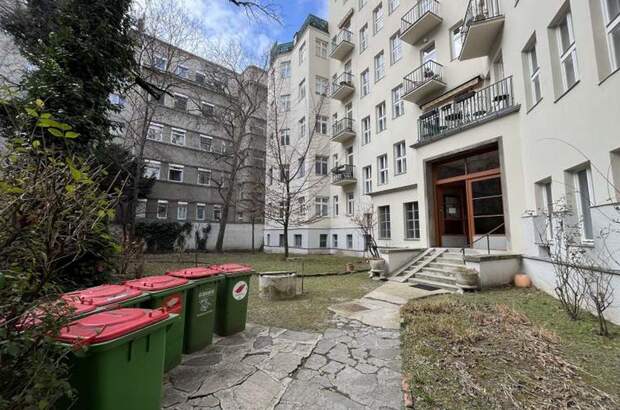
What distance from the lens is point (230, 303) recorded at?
4500mm

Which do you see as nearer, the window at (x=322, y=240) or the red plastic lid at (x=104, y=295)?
the red plastic lid at (x=104, y=295)

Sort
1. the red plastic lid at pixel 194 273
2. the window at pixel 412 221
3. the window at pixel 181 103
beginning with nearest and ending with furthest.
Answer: the red plastic lid at pixel 194 273
the window at pixel 412 221
the window at pixel 181 103

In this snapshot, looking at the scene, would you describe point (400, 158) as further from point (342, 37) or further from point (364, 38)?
point (342, 37)

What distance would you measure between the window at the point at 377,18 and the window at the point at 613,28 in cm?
1405

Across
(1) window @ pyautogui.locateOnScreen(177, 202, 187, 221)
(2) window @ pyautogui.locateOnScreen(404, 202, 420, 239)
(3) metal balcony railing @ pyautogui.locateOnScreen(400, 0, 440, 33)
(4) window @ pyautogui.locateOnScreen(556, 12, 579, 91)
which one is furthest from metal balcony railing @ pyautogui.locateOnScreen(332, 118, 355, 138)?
(1) window @ pyautogui.locateOnScreen(177, 202, 187, 221)

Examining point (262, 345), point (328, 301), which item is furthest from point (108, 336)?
point (328, 301)

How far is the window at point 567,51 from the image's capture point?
5828 mm

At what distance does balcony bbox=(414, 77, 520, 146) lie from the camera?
9047mm

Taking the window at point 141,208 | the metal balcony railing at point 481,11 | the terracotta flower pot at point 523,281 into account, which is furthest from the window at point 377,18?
the window at point 141,208

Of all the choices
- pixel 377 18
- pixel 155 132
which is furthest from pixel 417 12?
pixel 155 132

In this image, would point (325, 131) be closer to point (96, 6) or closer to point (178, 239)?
point (178, 239)

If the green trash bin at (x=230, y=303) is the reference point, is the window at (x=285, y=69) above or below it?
above

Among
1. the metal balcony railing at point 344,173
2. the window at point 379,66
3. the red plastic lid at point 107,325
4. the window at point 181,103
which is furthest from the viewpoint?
the window at point 181,103

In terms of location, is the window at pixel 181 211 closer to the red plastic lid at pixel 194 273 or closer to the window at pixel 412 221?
the window at pixel 412 221
